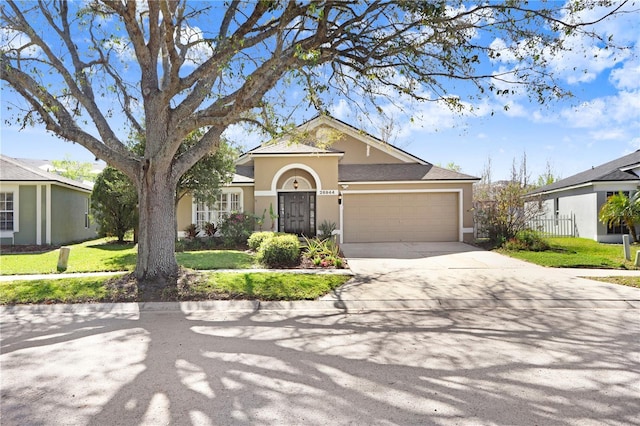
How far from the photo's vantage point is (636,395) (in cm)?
352

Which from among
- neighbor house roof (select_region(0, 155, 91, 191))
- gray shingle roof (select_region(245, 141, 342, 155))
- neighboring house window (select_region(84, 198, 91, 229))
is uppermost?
gray shingle roof (select_region(245, 141, 342, 155))

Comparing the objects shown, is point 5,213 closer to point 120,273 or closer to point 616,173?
point 120,273

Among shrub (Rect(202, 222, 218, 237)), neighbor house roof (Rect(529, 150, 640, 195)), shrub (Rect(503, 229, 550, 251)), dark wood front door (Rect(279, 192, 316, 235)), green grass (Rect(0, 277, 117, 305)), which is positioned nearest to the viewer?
green grass (Rect(0, 277, 117, 305))

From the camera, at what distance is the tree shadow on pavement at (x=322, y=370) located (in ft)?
10.6

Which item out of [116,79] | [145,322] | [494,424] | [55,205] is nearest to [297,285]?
[145,322]

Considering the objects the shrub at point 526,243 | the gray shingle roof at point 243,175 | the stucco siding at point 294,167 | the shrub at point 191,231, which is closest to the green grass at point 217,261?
the shrub at point 191,231

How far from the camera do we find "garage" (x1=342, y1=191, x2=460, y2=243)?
17.9m

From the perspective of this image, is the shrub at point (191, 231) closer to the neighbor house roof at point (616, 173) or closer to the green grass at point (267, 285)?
the green grass at point (267, 285)

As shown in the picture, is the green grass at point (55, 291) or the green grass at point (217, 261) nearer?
the green grass at point (55, 291)

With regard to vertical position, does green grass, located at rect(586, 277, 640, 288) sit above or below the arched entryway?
below

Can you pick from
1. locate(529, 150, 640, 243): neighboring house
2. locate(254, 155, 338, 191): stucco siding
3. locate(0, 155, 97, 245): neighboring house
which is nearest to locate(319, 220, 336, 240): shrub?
locate(254, 155, 338, 191): stucco siding

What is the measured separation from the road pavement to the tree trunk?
1037 millimetres

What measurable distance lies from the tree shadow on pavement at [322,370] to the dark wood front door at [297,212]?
1109 centimetres

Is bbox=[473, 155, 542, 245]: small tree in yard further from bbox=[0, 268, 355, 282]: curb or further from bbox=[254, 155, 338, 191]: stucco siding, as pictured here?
bbox=[0, 268, 355, 282]: curb
